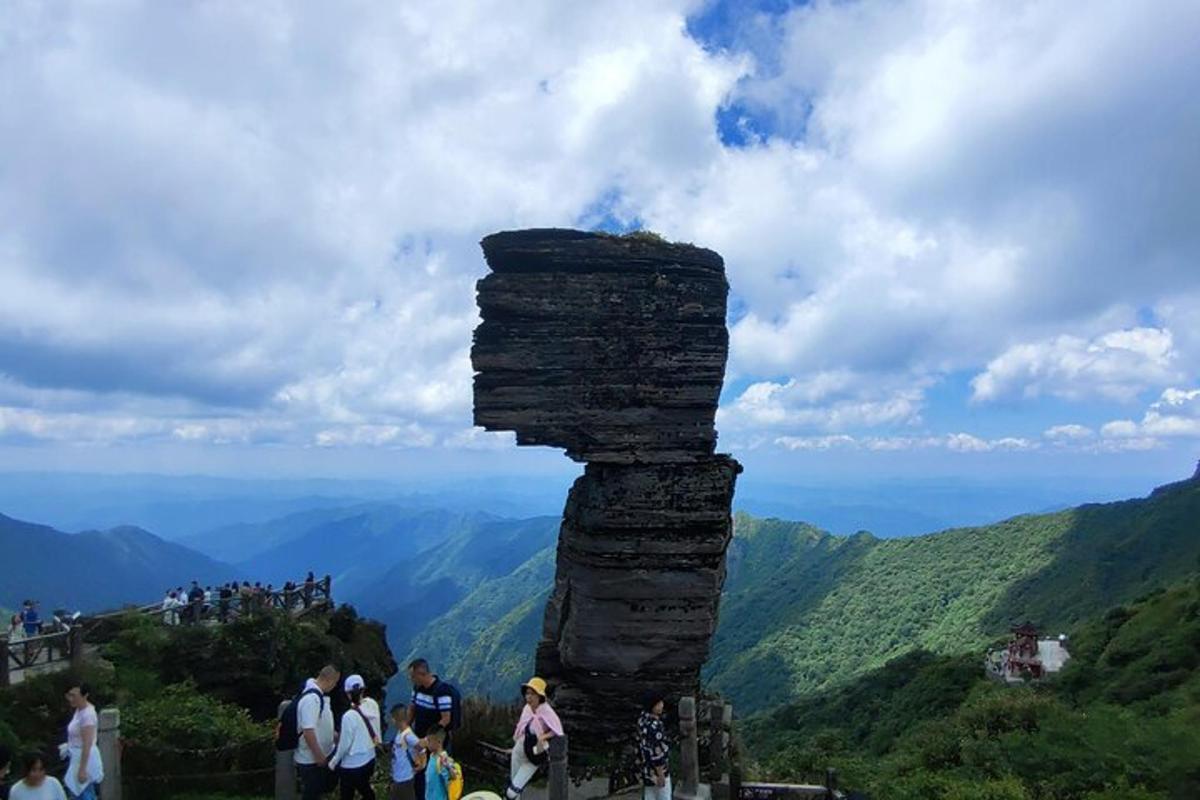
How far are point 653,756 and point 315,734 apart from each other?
448 cm

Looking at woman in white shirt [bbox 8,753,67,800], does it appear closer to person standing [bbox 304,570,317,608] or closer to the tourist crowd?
the tourist crowd

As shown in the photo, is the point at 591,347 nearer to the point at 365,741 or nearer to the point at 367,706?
the point at 367,706

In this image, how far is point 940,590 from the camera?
301 ft

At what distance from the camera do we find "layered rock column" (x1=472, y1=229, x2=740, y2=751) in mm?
15938

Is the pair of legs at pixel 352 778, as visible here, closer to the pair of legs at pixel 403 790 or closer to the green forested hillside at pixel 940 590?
the pair of legs at pixel 403 790

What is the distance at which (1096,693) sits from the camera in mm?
36125

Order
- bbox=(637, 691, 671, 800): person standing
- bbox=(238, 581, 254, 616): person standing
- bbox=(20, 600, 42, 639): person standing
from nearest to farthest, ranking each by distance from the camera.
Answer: bbox=(637, 691, 671, 800): person standing
bbox=(20, 600, 42, 639): person standing
bbox=(238, 581, 254, 616): person standing

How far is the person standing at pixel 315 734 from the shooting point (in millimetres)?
9414

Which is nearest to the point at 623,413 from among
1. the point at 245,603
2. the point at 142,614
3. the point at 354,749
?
the point at 354,749

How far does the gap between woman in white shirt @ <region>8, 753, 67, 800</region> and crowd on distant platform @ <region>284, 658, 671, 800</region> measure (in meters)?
2.49

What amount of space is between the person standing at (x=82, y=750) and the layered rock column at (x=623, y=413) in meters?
8.31

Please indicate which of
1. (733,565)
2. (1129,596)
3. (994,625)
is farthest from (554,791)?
(733,565)

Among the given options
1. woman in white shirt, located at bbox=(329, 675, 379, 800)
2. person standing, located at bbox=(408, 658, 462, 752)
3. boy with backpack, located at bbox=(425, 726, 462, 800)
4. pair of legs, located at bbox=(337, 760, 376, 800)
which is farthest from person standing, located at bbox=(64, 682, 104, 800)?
boy with backpack, located at bbox=(425, 726, 462, 800)

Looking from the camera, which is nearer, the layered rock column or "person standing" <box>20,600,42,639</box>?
the layered rock column
